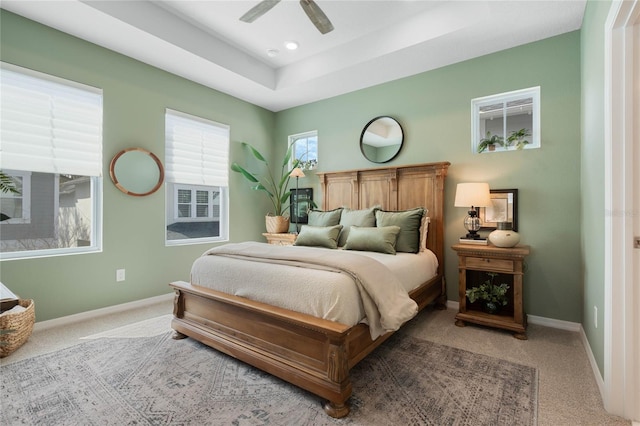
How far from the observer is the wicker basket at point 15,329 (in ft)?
7.60

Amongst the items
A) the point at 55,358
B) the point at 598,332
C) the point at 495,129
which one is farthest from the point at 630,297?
the point at 55,358

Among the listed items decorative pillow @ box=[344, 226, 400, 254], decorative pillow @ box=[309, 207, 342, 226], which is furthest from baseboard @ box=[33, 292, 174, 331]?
decorative pillow @ box=[344, 226, 400, 254]

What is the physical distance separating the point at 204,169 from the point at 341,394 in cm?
361

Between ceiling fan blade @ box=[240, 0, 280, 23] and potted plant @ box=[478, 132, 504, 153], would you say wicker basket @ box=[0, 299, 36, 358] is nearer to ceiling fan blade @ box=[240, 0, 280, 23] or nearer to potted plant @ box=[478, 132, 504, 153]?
ceiling fan blade @ box=[240, 0, 280, 23]

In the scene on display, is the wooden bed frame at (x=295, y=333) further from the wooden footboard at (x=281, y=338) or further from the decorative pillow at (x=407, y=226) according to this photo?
the decorative pillow at (x=407, y=226)

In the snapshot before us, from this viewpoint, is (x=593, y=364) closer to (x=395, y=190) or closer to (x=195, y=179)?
(x=395, y=190)

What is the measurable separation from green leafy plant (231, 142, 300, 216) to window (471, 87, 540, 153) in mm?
2610

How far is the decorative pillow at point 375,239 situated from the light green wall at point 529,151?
94cm

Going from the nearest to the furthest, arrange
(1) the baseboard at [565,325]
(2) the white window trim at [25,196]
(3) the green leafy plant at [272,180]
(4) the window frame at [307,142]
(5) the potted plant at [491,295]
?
(1) the baseboard at [565,325] < (2) the white window trim at [25,196] < (5) the potted plant at [491,295] < (3) the green leafy plant at [272,180] < (4) the window frame at [307,142]

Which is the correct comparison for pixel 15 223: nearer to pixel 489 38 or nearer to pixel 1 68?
pixel 1 68

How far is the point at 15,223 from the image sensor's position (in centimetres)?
289

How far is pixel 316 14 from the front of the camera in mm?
2416

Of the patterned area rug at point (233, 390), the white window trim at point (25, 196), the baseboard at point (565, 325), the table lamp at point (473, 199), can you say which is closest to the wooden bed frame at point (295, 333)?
the patterned area rug at point (233, 390)

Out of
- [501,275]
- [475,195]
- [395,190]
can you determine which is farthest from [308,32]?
[501,275]
